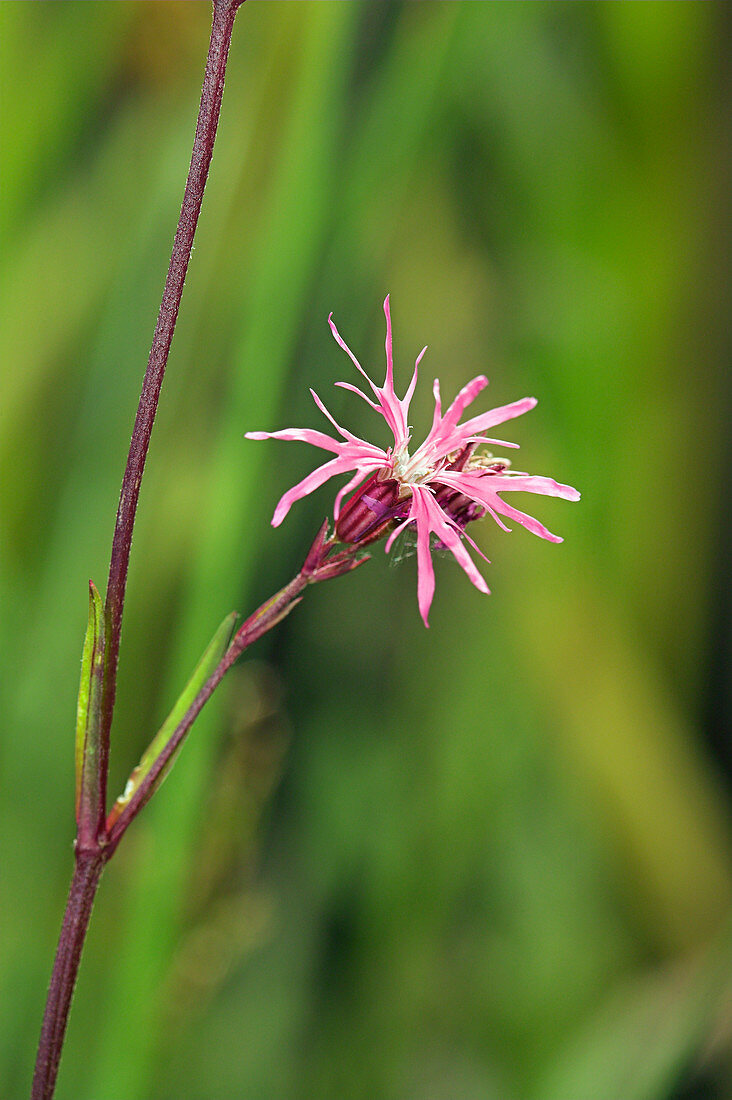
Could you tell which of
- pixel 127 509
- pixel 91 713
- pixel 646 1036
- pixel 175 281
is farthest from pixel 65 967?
pixel 646 1036

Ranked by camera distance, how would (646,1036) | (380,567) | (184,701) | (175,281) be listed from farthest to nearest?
(380,567) < (646,1036) < (184,701) < (175,281)

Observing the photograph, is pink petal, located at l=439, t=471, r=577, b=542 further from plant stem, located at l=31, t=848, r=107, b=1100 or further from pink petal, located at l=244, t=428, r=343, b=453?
plant stem, located at l=31, t=848, r=107, b=1100

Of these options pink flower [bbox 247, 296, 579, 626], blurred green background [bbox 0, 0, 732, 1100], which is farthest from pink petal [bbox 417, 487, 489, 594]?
blurred green background [bbox 0, 0, 732, 1100]

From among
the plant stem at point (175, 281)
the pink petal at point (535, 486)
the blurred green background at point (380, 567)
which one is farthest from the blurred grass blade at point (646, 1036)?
the plant stem at point (175, 281)

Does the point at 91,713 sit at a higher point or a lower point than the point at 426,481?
lower

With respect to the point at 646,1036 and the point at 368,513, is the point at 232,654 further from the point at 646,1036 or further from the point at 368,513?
the point at 646,1036

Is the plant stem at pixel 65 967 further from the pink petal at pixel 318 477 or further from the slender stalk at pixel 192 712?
the pink petal at pixel 318 477
